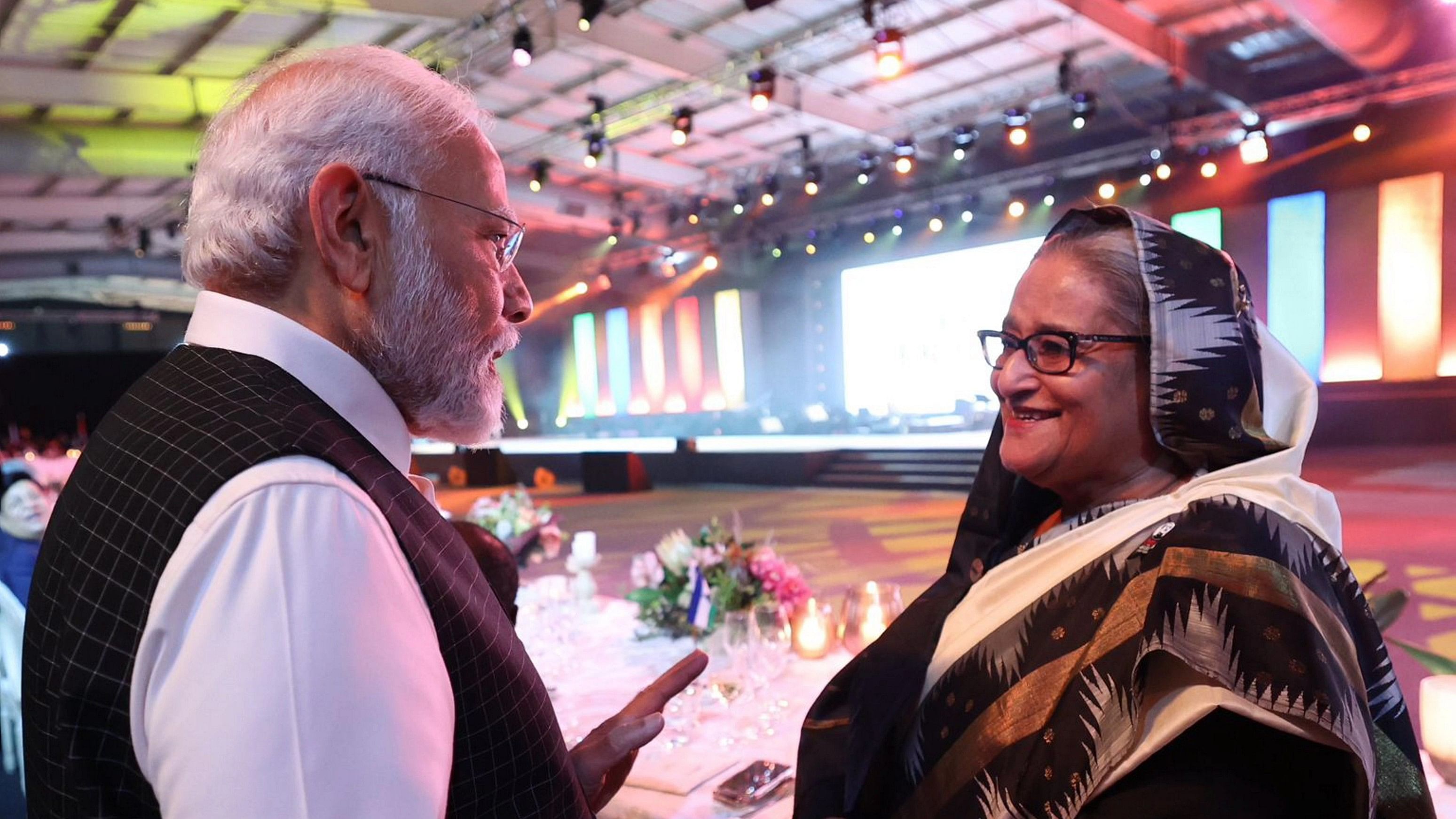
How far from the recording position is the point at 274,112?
86 cm

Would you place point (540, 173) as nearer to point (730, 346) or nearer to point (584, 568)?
point (730, 346)

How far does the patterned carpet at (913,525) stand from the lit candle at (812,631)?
4.07ft

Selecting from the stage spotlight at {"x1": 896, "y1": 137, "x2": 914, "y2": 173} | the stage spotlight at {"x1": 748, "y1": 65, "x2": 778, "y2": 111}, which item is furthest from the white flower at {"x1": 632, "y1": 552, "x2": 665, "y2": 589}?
the stage spotlight at {"x1": 896, "y1": 137, "x2": 914, "y2": 173}

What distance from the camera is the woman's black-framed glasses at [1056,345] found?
4.33 feet

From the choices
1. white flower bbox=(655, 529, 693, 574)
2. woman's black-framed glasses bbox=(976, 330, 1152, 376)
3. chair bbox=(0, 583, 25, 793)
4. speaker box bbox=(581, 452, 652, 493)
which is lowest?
speaker box bbox=(581, 452, 652, 493)

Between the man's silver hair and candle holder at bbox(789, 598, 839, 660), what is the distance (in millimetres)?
1594

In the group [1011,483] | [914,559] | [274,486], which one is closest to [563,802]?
[274,486]

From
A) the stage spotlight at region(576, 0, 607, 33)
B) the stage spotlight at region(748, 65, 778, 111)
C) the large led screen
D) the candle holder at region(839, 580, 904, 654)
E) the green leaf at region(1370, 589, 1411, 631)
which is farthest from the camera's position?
the large led screen

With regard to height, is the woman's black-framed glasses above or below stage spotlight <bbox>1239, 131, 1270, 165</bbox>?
below

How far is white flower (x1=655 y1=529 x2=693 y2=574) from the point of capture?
2.40m

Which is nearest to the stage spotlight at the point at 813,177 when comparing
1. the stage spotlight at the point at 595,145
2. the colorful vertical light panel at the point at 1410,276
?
the stage spotlight at the point at 595,145

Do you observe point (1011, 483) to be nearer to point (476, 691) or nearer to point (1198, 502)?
point (1198, 502)

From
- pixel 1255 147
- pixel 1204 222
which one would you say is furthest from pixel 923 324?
pixel 1255 147

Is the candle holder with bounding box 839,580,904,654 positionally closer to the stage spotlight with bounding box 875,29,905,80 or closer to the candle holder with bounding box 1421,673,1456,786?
the candle holder with bounding box 1421,673,1456,786
